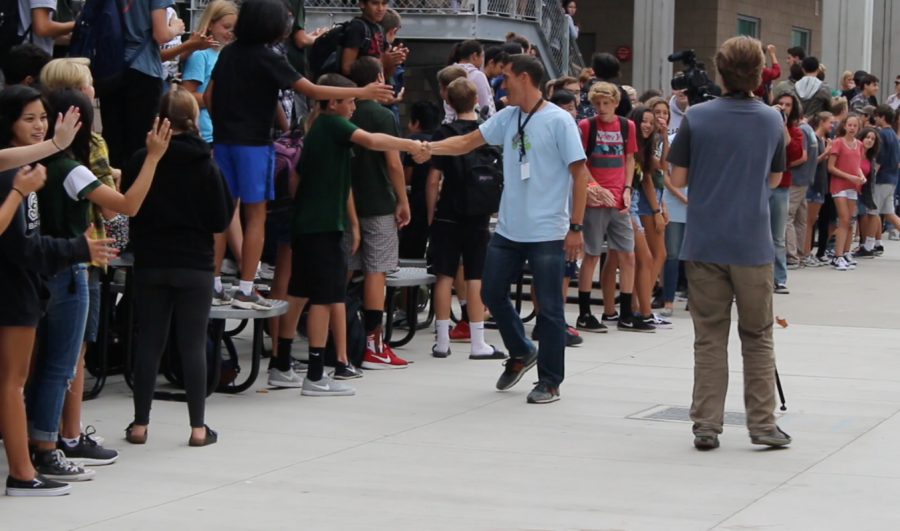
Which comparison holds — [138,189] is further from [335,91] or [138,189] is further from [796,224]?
[796,224]

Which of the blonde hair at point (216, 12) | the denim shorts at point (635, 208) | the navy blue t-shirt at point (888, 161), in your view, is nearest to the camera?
the blonde hair at point (216, 12)

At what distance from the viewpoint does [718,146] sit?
22.3 feet

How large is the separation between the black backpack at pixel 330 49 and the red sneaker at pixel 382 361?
197 centimetres

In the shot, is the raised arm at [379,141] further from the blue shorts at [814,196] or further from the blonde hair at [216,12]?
the blue shorts at [814,196]

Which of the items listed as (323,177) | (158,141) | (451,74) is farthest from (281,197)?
(158,141)

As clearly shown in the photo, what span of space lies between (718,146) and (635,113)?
4.74 meters

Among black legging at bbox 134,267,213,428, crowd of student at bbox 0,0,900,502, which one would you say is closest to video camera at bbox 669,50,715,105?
crowd of student at bbox 0,0,900,502

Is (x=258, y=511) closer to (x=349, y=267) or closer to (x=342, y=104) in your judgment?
(x=342, y=104)

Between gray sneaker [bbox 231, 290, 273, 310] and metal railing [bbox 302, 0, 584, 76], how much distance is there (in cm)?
1120

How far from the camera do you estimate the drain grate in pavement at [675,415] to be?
25.0 feet

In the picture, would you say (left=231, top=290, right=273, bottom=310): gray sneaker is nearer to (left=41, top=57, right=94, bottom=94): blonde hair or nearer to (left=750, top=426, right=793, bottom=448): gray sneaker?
(left=41, top=57, right=94, bottom=94): blonde hair

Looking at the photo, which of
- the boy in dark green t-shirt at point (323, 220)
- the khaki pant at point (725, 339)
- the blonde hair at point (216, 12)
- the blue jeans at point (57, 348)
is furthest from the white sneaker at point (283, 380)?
the khaki pant at point (725, 339)

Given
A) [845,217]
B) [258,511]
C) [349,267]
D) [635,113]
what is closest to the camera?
[258,511]

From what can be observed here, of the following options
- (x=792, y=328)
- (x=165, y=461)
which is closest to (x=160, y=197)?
(x=165, y=461)
